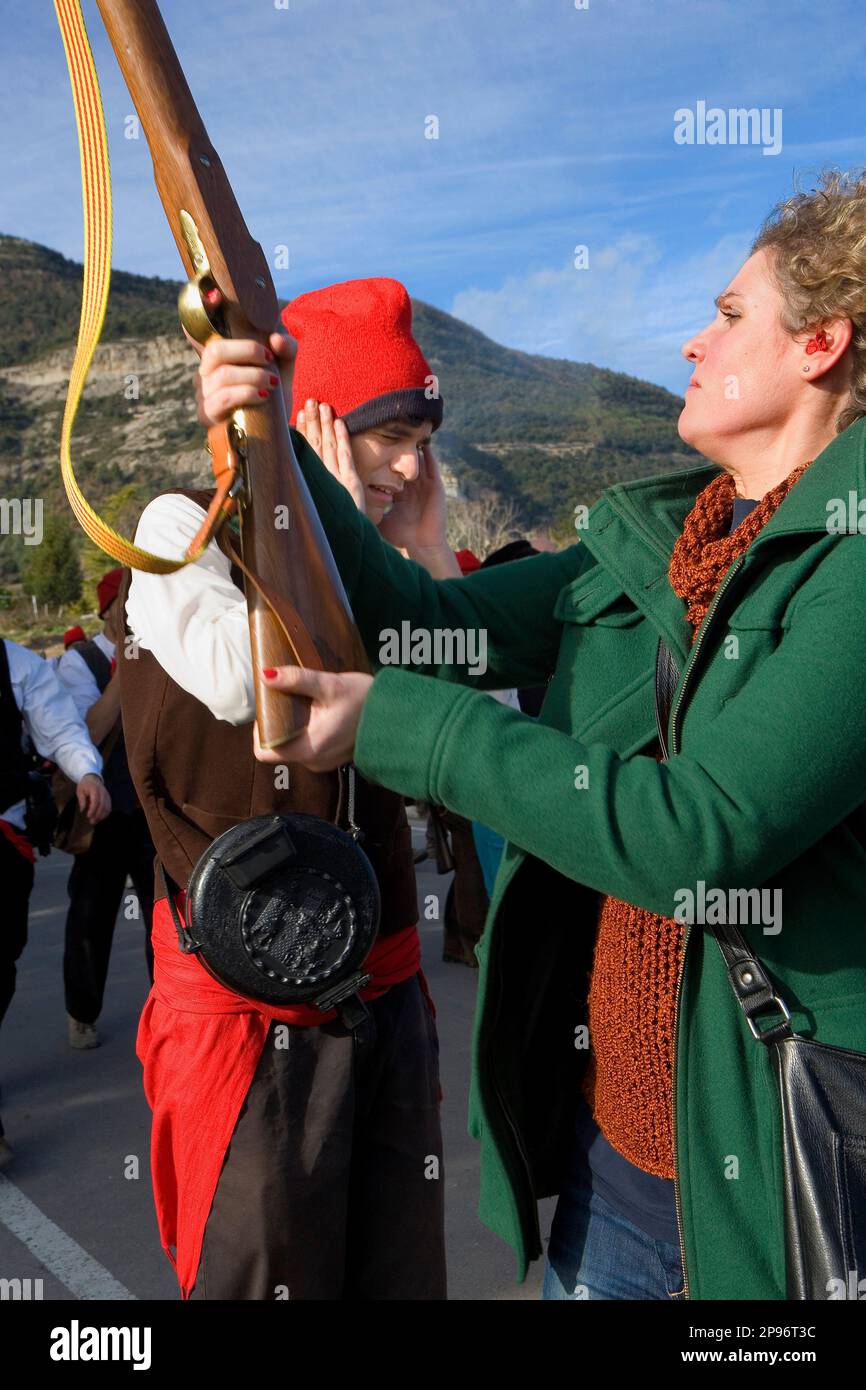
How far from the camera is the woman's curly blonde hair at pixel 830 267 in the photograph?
1.66 m

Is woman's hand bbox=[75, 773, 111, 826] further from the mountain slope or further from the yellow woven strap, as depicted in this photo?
the mountain slope

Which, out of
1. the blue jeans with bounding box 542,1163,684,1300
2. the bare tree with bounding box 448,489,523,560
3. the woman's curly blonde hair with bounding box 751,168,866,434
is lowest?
the blue jeans with bounding box 542,1163,684,1300

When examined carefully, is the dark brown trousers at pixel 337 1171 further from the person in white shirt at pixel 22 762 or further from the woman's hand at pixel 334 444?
the person in white shirt at pixel 22 762

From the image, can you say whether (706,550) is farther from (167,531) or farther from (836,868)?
(167,531)

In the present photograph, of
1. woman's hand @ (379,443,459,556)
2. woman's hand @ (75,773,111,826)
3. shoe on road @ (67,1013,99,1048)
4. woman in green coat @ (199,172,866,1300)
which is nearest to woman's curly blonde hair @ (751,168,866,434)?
woman in green coat @ (199,172,866,1300)

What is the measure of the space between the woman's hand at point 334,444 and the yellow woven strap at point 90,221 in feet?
4.53

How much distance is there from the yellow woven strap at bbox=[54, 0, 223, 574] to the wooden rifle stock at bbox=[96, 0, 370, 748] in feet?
0.15

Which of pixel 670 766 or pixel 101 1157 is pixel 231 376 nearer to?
pixel 670 766

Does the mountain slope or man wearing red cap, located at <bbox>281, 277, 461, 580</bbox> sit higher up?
the mountain slope

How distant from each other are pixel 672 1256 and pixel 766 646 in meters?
0.86

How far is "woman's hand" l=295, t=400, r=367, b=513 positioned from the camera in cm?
277

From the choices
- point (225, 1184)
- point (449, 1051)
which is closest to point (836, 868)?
point (225, 1184)

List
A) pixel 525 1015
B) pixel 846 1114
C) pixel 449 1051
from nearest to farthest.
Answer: pixel 846 1114 < pixel 525 1015 < pixel 449 1051

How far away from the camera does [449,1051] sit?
17.7ft
